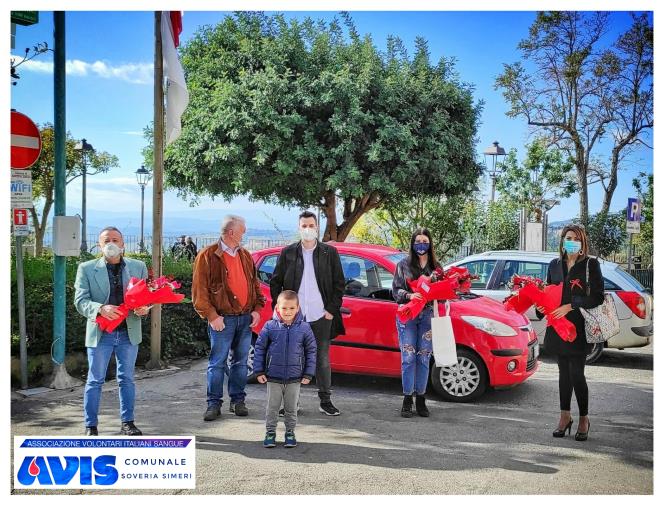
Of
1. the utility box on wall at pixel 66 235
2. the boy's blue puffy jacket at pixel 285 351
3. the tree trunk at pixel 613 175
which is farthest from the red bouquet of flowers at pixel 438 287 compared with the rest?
the utility box on wall at pixel 66 235

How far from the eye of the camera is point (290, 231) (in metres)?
6.04

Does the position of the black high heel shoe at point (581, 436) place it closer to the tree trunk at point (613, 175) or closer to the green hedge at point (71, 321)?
the tree trunk at point (613, 175)

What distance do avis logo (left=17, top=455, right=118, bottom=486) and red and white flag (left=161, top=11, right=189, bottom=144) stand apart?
321cm

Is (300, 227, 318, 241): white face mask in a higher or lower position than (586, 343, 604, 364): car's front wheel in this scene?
higher

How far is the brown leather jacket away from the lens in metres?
5.24

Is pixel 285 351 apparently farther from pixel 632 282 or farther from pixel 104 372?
pixel 632 282

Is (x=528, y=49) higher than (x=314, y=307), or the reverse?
(x=528, y=49)

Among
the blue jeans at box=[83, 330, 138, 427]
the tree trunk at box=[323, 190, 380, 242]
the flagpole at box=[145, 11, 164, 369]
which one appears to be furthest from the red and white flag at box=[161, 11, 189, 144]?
the tree trunk at box=[323, 190, 380, 242]

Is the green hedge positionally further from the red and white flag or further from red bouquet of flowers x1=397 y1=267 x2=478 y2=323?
red bouquet of flowers x1=397 y1=267 x2=478 y2=323

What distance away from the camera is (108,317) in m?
4.48

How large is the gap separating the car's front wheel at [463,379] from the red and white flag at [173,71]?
3305 mm
